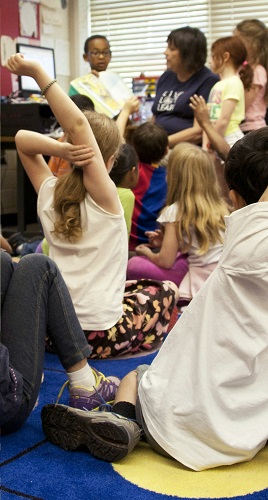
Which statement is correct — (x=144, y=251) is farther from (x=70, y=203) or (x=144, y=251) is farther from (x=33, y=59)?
(x=33, y=59)

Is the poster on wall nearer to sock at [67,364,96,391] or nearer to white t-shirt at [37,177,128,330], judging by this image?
white t-shirt at [37,177,128,330]

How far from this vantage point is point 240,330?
1.22m

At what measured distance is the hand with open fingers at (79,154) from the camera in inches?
65.7

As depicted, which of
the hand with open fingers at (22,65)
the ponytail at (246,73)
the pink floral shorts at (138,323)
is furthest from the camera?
the ponytail at (246,73)

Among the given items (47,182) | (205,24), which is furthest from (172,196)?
(205,24)

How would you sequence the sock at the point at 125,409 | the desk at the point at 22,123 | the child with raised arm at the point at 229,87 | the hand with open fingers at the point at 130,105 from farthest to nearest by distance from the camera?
the desk at the point at 22,123
the child with raised arm at the point at 229,87
the hand with open fingers at the point at 130,105
the sock at the point at 125,409

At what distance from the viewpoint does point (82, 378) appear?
1.44 meters

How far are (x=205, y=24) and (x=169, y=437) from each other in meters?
4.39

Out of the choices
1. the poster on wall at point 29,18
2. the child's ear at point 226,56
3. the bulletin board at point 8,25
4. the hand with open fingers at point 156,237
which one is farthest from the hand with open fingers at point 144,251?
the poster on wall at point 29,18

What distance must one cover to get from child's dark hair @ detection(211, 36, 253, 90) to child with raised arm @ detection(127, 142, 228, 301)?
1045 millimetres

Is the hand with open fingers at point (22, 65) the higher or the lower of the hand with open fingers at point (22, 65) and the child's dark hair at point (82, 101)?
the higher

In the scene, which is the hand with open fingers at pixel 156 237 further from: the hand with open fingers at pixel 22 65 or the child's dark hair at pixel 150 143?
the hand with open fingers at pixel 22 65

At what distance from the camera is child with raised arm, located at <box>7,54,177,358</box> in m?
1.77

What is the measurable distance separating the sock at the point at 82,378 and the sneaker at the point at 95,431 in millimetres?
145
